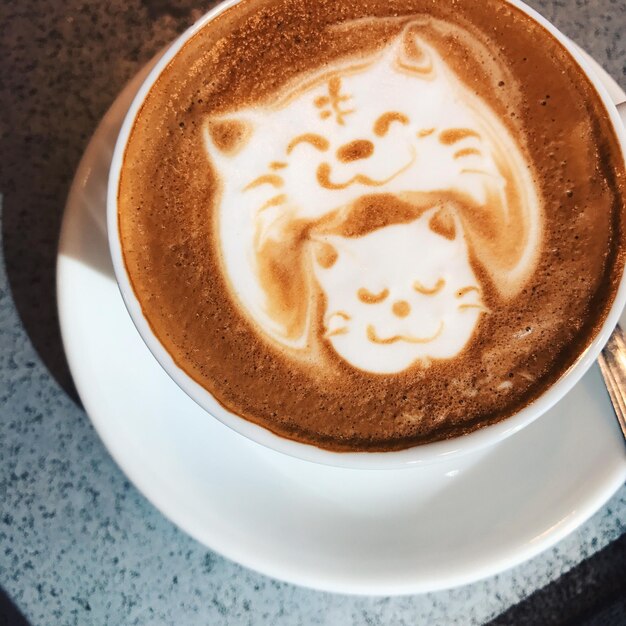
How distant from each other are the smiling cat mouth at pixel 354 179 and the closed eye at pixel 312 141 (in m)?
0.03

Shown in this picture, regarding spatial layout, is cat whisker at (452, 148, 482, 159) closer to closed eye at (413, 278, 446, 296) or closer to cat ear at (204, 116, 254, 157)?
closed eye at (413, 278, 446, 296)

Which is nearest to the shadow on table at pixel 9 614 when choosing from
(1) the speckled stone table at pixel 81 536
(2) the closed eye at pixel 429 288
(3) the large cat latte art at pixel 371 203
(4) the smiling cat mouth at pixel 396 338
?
(1) the speckled stone table at pixel 81 536

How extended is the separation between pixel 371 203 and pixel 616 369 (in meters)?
0.56

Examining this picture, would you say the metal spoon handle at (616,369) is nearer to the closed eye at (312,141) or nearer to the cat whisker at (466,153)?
the cat whisker at (466,153)

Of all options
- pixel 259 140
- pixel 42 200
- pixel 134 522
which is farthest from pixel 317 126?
pixel 134 522

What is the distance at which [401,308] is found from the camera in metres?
1.04

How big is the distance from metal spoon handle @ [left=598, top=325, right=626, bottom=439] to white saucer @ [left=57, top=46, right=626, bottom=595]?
0.02m

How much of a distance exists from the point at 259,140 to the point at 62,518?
867 millimetres

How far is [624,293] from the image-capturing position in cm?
100

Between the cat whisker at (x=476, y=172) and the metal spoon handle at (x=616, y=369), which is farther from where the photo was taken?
the metal spoon handle at (x=616, y=369)

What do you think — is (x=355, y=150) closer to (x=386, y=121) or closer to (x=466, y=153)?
(x=386, y=121)

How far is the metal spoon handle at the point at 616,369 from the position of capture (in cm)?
118

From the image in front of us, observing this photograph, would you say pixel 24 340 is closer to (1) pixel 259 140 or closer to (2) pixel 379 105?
(1) pixel 259 140

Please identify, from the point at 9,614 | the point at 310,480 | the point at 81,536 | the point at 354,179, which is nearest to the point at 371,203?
the point at 354,179
